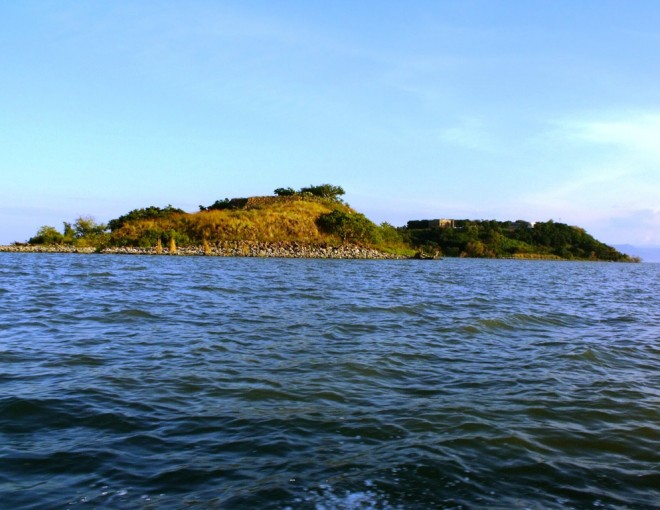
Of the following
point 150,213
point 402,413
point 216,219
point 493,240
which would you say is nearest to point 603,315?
point 402,413

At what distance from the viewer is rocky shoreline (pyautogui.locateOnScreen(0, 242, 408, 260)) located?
49.4 metres

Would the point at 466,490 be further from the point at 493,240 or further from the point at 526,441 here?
the point at 493,240

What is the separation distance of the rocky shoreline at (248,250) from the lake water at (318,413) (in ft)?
128

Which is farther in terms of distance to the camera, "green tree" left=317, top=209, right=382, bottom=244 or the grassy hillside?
"green tree" left=317, top=209, right=382, bottom=244

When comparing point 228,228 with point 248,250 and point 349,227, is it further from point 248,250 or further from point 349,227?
point 349,227

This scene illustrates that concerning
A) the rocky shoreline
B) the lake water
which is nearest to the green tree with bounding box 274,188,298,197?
the rocky shoreline

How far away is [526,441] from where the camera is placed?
5.10 meters

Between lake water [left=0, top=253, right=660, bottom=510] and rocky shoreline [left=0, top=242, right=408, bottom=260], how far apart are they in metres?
39.0

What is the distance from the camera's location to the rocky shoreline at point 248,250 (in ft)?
162

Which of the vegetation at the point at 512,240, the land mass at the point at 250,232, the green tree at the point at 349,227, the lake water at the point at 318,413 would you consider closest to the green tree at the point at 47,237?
the land mass at the point at 250,232

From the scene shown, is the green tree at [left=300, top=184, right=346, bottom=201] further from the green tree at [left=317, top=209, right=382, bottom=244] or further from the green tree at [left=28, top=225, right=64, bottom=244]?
the green tree at [left=28, top=225, right=64, bottom=244]

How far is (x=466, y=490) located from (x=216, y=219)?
57041mm

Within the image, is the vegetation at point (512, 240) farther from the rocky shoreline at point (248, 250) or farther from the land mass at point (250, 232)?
the rocky shoreline at point (248, 250)

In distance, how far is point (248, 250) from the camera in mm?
54250
